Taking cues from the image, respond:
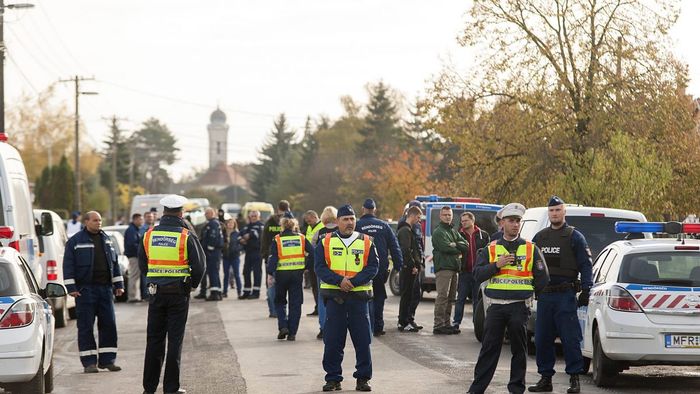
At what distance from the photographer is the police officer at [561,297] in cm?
Answer: 1242

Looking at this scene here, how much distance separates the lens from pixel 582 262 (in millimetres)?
12484

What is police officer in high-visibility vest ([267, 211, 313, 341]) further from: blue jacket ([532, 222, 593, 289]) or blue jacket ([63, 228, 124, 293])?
blue jacket ([532, 222, 593, 289])

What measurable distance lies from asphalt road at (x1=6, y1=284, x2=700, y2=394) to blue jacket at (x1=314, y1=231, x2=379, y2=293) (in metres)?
1.05

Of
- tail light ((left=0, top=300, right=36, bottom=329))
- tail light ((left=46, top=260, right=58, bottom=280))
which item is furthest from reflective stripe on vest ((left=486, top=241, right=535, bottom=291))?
tail light ((left=46, top=260, right=58, bottom=280))

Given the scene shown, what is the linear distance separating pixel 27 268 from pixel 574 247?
519 cm

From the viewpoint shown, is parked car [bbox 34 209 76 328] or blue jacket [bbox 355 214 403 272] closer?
blue jacket [bbox 355 214 403 272]

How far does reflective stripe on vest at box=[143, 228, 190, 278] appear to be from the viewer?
12.3 m

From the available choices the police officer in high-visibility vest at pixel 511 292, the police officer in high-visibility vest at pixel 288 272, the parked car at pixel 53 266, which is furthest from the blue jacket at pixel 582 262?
the parked car at pixel 53 266

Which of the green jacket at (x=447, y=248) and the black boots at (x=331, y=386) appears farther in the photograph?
the green jacket at (x=447, y=248)

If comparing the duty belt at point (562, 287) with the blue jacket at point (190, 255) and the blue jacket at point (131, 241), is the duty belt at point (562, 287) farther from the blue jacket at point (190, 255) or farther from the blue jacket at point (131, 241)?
the blue jacket at point (131, 241)

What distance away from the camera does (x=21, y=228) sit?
693 inches

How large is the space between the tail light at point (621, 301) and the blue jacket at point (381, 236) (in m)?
5.27

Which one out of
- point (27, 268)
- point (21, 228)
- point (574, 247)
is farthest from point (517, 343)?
point (21, 228)

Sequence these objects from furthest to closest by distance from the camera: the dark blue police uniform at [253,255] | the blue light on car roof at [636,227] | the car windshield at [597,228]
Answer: the dark blue police uniform at [253,255], the car windshield at [597,228], the blue light on car roof at [636,227]
